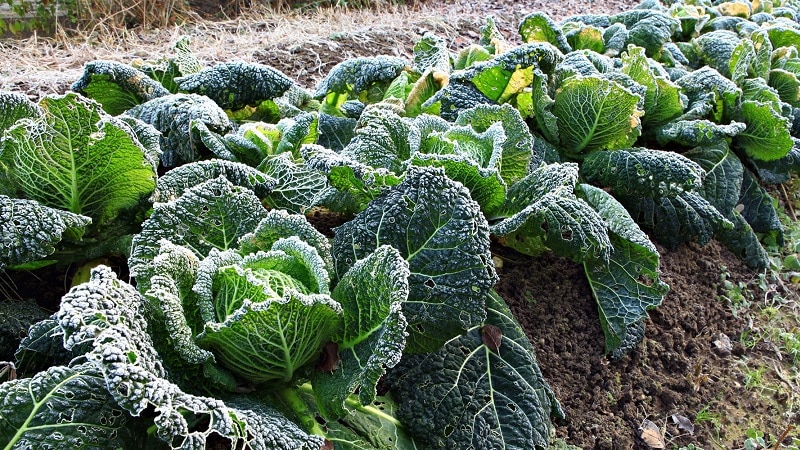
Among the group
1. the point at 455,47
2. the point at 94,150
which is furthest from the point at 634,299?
the point at 455,47

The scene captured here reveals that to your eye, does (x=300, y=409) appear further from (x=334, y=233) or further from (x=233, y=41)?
(x=233, y=41)

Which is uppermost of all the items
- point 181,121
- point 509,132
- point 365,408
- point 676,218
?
point 181,121

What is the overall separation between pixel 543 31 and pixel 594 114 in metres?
1.02

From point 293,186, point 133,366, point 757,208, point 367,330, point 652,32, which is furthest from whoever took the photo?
point 652,32

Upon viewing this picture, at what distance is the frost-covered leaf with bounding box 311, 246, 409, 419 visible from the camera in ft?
5.04

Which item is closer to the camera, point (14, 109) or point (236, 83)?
point (14, 109)

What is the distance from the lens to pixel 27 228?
1758 mm

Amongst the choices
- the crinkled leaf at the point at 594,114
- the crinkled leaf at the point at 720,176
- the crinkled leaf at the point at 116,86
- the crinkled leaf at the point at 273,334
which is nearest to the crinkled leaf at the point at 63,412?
the crinkled leaf at the point at 273,334

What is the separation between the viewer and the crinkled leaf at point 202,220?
1.78 meters

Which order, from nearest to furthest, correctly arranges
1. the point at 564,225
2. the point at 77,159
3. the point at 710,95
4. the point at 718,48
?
the point at 77,159, the point at 564,225, the point at 710,95, the point at 718,48

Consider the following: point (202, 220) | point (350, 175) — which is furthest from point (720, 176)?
point (202, 220)

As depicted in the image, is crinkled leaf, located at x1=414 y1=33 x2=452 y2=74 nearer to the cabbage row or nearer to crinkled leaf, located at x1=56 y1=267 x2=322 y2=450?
the cabbage row

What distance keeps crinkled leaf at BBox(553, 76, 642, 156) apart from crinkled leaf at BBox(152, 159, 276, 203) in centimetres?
141

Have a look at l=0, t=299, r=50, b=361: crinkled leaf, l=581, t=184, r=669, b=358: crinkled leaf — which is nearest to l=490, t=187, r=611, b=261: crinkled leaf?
l=581, t=184, r=669, b=358: crinkled leaf
